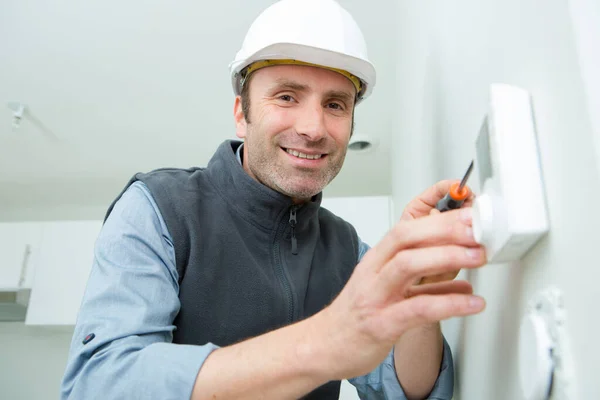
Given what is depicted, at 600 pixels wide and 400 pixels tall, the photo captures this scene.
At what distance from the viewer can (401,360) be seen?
0.89m

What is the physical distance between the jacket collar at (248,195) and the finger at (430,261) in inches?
24.5

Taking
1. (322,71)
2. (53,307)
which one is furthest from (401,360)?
(53,307)

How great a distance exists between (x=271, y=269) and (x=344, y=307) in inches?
22.8

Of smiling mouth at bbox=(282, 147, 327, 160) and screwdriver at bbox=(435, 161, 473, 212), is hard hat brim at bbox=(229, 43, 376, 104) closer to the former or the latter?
smiling mouth at bbox=(282, 147, 327, 160)

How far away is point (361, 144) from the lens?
2.95 meters

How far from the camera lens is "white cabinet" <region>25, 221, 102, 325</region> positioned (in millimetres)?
→ 2996

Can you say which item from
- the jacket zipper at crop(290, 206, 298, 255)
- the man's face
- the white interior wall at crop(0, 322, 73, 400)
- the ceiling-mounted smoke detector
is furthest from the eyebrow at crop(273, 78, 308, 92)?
the white interior wall at crop(0, 322, 73, 400)

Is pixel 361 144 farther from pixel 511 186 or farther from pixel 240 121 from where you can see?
pixel 511 186

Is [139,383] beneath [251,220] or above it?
beneath

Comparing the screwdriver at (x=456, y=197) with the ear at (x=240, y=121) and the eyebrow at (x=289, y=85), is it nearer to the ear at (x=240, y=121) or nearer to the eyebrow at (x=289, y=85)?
the eyebrow at (x=289, y=85)

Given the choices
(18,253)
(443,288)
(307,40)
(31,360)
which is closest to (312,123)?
(307,40)

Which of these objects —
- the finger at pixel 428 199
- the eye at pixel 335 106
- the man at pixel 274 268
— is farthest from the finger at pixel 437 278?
the eye at pixel 335 106

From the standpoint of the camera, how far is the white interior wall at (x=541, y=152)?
0.32 m

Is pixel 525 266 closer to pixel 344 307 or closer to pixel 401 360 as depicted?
pixel 344 307
